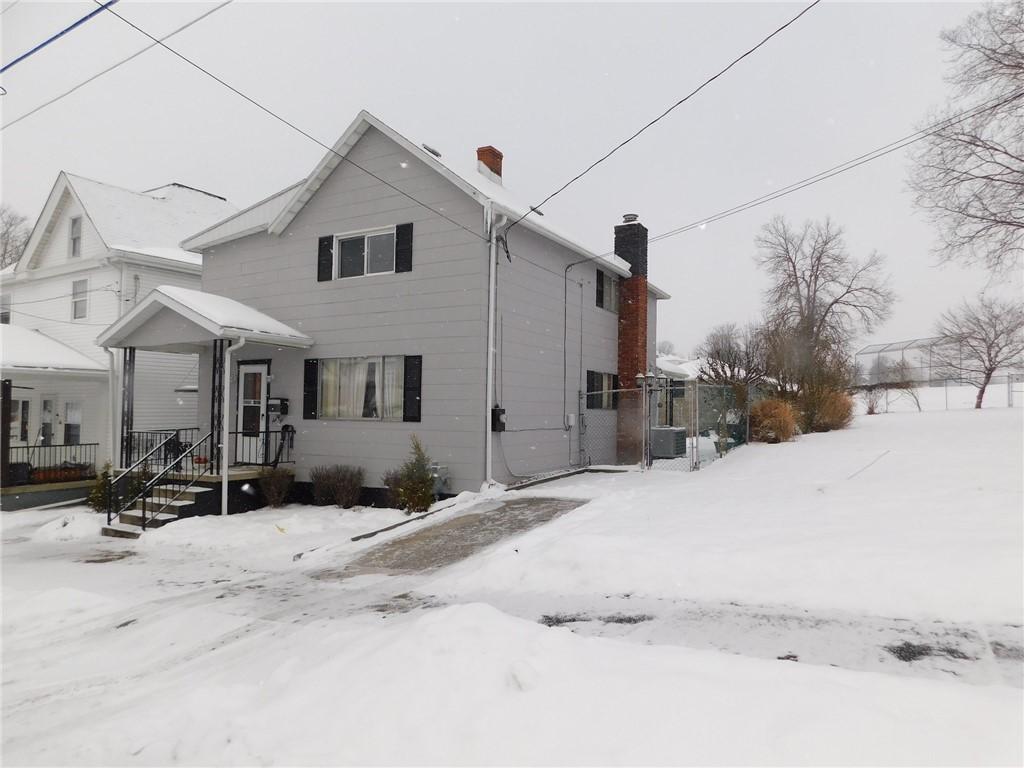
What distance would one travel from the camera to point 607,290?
16.5 meters

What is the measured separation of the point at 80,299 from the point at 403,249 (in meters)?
13.0

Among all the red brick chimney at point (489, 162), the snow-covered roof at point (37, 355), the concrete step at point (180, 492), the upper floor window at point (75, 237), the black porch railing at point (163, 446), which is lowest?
the concrete step at point (180, 492)

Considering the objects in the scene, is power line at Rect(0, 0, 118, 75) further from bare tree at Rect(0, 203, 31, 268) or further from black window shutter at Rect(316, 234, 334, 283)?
bare tree at Rect(0, 203, 31, 268)

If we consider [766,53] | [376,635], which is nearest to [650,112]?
[766,53]

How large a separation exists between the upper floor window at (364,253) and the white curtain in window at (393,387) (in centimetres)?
196

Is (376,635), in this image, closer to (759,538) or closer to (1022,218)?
(759,538)

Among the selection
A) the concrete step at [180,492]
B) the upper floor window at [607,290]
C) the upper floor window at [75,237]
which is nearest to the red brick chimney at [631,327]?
the upper floor window at [607,290]

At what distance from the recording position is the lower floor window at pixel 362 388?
39.4 ft

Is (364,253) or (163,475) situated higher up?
(364,253)

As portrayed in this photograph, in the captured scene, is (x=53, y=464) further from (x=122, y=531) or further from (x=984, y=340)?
(x=984, y=340)

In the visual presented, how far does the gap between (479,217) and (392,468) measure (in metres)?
5.18

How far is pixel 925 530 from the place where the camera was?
21.2ft

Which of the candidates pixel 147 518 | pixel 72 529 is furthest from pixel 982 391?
pixel 72 529

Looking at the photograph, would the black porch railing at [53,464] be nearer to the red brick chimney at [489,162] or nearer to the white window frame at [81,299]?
the white window frame at [81,299]
